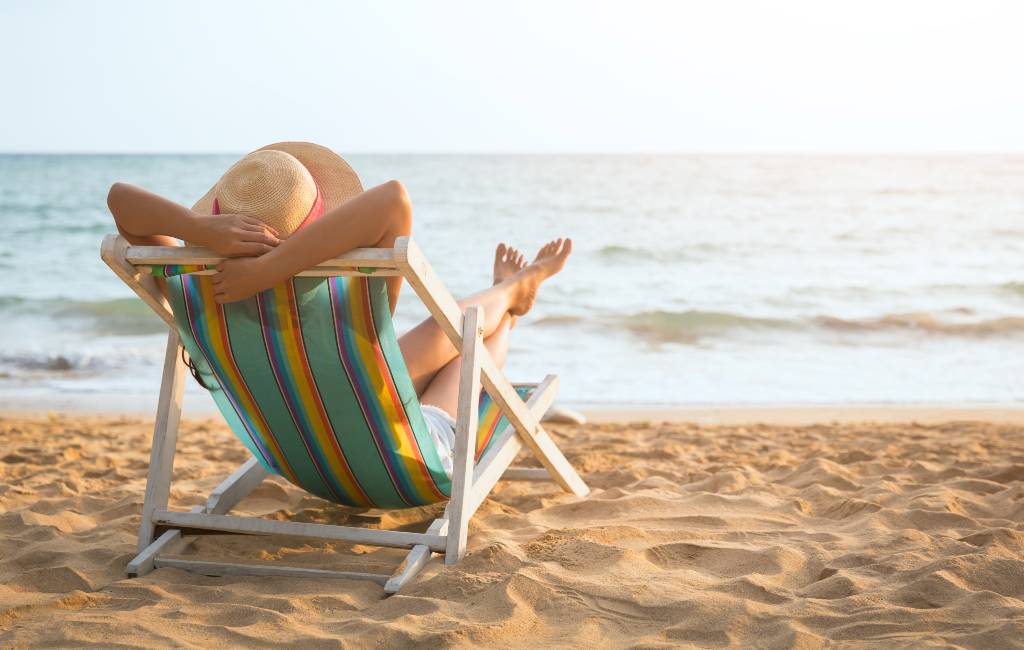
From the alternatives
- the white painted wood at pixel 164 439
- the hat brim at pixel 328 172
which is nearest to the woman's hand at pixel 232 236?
the hat brim at pixel 328 172

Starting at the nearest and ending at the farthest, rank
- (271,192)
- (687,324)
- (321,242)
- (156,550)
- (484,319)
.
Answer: (321,242)
(271,192)
(156,550)
(484,319)
(687,324)

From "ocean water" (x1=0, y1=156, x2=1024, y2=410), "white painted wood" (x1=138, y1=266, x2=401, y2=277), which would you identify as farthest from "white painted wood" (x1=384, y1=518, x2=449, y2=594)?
"ocean water" (x1=0, y1=156, x2=1024, y2=410)

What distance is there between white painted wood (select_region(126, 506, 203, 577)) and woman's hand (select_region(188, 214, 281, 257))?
0.97 m

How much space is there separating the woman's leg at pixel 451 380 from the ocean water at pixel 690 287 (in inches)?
116

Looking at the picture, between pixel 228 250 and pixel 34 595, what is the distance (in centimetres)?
106

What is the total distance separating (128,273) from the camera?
7.63 feet

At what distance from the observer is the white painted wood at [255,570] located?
2551mm

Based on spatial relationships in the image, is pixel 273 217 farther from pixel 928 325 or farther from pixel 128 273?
pixel 928 325

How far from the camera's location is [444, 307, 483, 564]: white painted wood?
257 cm

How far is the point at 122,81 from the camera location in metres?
29.9

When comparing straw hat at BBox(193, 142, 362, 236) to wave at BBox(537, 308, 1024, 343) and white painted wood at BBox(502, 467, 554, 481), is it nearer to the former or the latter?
white painted wood at BBox(502, 467, 554, 481)

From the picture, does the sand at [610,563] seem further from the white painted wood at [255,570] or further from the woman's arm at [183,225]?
the woman's arm at [183,225]

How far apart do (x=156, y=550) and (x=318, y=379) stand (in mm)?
759

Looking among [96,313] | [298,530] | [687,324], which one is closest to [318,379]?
[298,530]
